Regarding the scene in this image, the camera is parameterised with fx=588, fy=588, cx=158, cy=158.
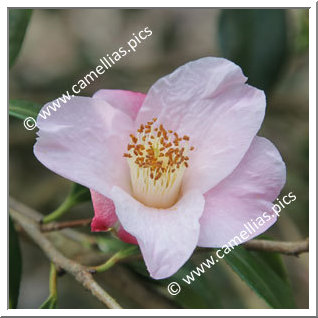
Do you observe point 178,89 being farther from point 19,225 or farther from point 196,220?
point 19,225

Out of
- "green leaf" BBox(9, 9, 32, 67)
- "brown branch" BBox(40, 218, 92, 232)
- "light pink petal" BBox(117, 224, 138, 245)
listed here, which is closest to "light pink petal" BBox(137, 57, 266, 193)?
"light pink petal" BBox(117, 224, 138, 245)

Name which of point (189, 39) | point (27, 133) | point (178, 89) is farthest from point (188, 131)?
point (189, 39)

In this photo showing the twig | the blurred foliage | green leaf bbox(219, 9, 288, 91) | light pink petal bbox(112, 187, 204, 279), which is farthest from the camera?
the blurred foliage

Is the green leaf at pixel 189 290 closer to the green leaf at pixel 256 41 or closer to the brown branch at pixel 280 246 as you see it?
the brown branch at pixel 280 246

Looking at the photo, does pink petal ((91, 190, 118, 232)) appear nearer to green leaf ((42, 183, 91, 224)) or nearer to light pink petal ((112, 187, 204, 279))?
light pink petal ((112, 187, 204, 279))

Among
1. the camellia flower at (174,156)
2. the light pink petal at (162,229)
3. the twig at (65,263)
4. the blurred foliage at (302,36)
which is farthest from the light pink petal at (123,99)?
the blurred foliage at (302,36)

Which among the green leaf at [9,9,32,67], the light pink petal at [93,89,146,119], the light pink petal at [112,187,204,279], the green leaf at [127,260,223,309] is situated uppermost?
the green leaf at [9,9,32,67]
